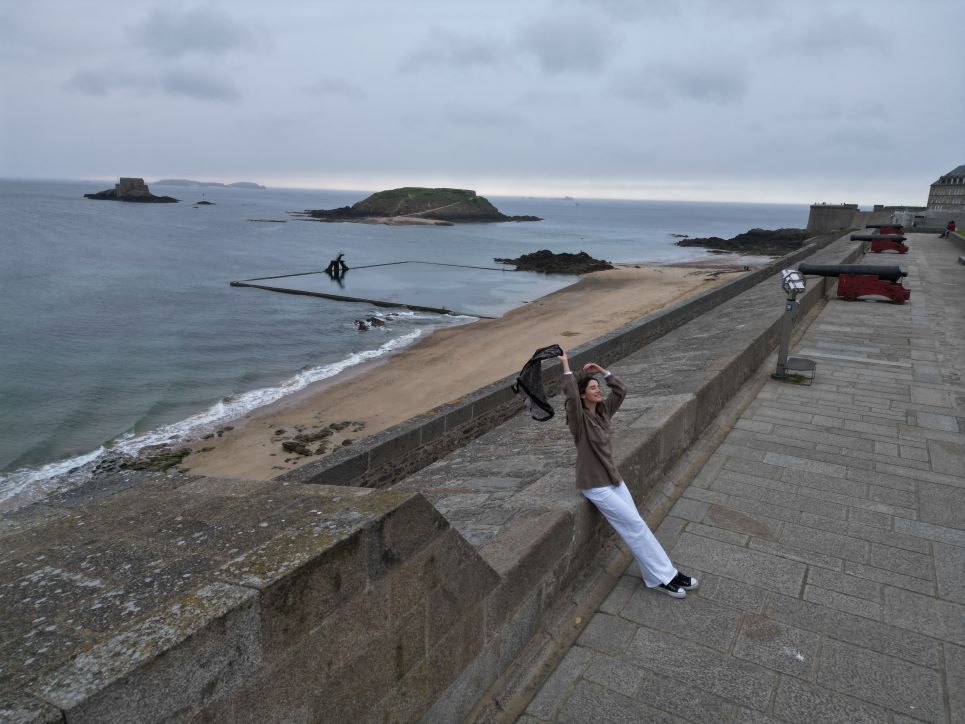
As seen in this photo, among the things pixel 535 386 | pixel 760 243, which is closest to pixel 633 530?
pixel 535 386

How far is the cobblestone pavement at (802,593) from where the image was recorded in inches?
121

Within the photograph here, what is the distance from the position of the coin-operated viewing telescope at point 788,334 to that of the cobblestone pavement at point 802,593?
1003mm

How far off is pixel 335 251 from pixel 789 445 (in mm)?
61646

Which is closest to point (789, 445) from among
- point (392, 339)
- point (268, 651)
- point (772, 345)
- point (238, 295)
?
point (772, 345)

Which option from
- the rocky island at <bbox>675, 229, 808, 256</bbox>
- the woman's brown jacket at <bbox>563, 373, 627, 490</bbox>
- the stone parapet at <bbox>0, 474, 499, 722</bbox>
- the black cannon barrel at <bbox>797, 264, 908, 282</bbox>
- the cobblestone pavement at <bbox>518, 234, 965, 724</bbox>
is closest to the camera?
→ the stone parapet at <bbox>0, 474, 499, 722</bbox>

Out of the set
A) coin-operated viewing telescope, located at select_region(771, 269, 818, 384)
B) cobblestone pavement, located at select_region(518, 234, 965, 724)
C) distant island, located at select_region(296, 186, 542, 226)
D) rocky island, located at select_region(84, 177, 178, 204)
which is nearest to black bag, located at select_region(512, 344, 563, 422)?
cobblestone pavement, located at select_region(518, 234, 965, 724)

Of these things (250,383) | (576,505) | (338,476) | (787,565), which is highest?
(576,505)

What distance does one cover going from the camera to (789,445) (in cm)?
620

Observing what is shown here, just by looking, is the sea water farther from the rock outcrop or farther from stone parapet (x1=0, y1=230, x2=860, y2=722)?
stone parapet (x1=0, y1=230, x2=860, y2=722)

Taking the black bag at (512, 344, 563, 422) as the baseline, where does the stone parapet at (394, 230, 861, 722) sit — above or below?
below

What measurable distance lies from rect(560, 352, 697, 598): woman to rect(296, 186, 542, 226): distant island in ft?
379

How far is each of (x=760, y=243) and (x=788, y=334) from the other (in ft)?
219

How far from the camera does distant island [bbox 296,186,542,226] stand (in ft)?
404

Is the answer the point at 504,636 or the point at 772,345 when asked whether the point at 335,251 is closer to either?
the point at 772,345
